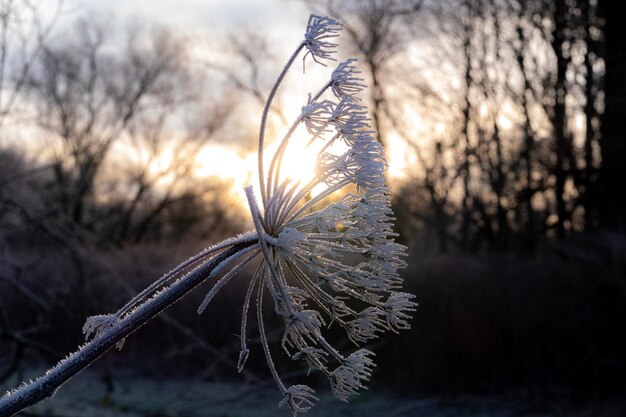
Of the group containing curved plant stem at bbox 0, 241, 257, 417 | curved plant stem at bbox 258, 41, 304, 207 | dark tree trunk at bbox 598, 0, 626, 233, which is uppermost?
dark tree trunk at bbox 598, 0, 626, 233

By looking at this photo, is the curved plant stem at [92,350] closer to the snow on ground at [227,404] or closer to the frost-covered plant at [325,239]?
the frost-covered plant at [325,239]

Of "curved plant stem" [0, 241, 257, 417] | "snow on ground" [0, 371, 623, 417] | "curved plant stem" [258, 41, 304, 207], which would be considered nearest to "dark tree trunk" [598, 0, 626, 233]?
"snow on ground" [0, 371, 623, 417]

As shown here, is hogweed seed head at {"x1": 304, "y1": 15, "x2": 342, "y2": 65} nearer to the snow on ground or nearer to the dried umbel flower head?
the dried umbel flower head

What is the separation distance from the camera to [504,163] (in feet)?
63.6

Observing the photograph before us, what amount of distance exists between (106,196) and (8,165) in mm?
18498

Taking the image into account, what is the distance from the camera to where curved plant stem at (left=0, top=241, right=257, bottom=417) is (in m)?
1.68

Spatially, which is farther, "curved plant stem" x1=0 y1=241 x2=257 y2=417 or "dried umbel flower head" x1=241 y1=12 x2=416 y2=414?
"dried umbel flower head" x1=241 y1=12 x2=416 y2=414

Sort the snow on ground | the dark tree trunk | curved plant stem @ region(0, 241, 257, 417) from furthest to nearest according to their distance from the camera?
1. the dark tree trunk
2. the snow on ground
3. curved plant stem @ region(0, 241, 257, 417)

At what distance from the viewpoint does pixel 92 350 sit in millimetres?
1705

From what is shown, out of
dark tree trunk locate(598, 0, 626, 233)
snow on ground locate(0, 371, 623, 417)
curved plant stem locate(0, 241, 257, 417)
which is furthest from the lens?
dark tree trunk locate(598, 0, 626, 233)

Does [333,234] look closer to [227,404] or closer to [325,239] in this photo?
[325,239]

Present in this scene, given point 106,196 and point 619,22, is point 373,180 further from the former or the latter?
point 106,196

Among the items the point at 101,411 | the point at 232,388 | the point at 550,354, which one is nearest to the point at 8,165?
the point at 101,411

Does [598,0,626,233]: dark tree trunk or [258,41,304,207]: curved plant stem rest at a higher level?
[598,0,626,233]: dark tree trunk
